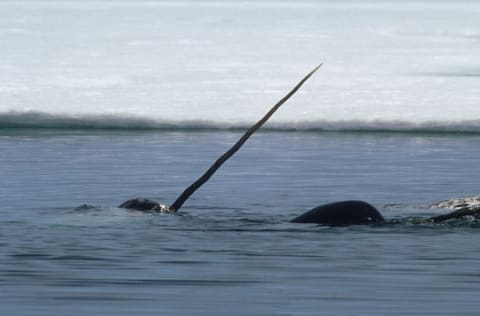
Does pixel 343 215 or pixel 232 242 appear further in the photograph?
pixel 343 215

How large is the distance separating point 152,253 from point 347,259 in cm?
228

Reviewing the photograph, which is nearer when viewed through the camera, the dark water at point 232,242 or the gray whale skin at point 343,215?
the dark water at point 232,242

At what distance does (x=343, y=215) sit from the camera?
20422mm

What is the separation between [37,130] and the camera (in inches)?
1961

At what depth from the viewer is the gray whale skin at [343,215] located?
20328 millimetres

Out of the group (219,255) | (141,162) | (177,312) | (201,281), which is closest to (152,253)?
(219,255)

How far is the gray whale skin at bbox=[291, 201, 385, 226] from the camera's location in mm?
20328

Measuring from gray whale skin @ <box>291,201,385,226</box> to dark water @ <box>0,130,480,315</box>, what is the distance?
1.29ft

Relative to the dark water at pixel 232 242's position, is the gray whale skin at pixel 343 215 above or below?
above

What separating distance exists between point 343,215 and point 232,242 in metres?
3.03

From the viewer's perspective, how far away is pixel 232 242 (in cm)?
1783

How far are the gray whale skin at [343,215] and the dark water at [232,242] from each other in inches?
15.5

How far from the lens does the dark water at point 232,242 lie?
13.4m

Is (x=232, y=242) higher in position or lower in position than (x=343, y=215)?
lower
